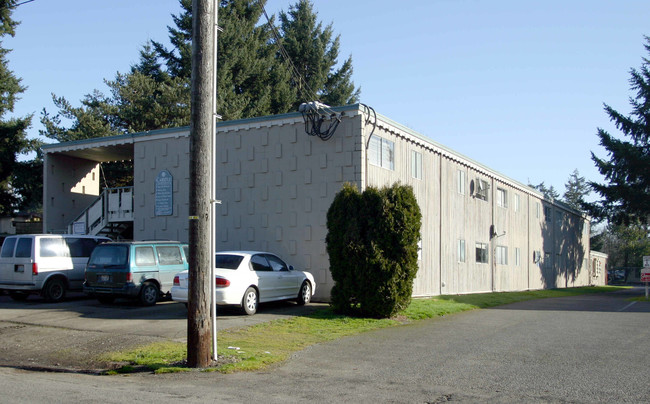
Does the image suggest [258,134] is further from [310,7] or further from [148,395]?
[310,7]

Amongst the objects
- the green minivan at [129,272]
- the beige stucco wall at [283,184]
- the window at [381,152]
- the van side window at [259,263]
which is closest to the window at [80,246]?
the green minivan at [129,272]

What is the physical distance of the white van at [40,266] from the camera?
1681 cm

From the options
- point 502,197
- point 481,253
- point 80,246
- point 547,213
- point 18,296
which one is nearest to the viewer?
point 18,296

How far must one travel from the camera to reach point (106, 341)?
37.4 ft

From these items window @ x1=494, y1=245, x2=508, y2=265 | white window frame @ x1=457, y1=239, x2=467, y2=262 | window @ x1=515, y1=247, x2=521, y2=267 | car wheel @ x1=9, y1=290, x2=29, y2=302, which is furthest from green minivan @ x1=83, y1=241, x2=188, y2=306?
window @ x1=515, y1=247, x2=521, y2=267

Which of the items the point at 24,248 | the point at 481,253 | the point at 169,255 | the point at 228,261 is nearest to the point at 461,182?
the point at 481,253

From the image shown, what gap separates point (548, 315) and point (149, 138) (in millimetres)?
14633

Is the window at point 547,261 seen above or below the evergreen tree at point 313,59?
below

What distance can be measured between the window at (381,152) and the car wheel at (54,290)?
9.63 meters

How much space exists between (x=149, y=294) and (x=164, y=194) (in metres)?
5.82

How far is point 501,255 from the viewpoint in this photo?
29.4m

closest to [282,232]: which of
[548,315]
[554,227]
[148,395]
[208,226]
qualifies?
[548,315]

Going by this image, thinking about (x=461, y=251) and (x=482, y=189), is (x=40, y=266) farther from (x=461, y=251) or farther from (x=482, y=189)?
(x=482, y=189)

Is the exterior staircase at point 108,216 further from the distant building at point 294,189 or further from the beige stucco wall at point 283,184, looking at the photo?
the beige stucco wall at point 283,184
